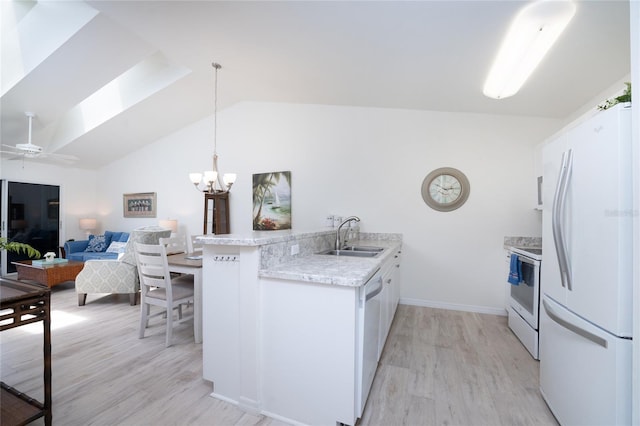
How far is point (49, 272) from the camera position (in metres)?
3.92

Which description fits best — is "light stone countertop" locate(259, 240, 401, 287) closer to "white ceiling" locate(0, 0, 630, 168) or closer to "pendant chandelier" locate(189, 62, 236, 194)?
"white ceiling" locate(0, 0, 630, 168)

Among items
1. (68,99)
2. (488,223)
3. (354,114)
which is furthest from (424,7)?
(68,99)

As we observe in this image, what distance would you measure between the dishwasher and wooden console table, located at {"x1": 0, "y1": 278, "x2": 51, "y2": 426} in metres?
1.73

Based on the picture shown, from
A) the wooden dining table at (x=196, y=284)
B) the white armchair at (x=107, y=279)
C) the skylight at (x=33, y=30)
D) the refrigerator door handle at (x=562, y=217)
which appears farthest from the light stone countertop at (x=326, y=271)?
the skylight at (x=33, y=30)

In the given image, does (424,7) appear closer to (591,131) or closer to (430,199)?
(591,131)

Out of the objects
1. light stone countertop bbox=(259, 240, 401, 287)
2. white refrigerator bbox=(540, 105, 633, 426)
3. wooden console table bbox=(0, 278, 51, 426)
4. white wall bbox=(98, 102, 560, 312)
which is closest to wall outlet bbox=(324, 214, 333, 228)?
white wall bbox=(98, 102, 560, 312)

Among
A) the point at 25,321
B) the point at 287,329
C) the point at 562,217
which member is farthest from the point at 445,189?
the point at 25,321

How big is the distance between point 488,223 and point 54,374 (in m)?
4.56

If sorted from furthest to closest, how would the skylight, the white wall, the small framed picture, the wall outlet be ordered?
the small framed picture
the wall outlet
the white wall
the skylight

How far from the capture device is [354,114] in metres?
4.09

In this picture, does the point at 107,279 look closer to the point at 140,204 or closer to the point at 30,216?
the point at 140,204

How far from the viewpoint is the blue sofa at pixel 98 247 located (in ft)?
17.5

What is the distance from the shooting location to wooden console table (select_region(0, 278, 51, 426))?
140cm

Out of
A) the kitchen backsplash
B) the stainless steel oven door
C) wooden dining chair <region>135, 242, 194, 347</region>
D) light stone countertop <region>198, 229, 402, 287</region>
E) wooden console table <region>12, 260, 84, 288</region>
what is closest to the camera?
light stone countertop <region>198, 229, 402, 287</region>
